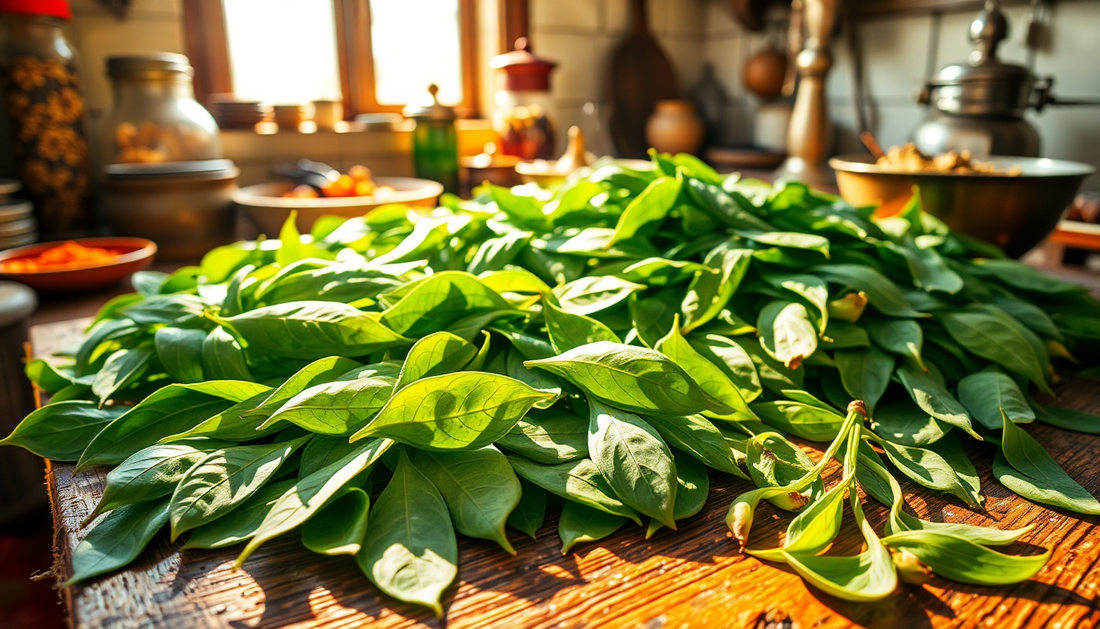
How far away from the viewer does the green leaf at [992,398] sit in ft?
1.53

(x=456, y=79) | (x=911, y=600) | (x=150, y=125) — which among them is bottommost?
(x=911, y=600)

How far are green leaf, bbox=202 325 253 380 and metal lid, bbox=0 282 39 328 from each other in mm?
546

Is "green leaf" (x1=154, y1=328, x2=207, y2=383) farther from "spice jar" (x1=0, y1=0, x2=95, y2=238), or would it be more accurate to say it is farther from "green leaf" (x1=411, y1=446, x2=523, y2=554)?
"spice jar" (x1=0, y1=0, x2=95, y2=238)

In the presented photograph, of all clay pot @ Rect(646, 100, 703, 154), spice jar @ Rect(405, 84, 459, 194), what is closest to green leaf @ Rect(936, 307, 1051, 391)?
spice jar @ Rect(405, 84, 459, 194)

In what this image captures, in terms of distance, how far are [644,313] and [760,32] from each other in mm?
2216

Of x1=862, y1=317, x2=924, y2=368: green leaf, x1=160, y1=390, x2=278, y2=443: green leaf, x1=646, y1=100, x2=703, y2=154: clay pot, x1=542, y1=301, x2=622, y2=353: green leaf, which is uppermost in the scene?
x1=646, y1=100, x2=703, y2=154: clay pot

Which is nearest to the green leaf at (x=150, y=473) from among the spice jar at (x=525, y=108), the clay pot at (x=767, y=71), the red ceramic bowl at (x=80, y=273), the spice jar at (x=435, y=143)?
the red ceramic bowl at (x=80, y=273)

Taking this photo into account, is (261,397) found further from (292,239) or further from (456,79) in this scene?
(456,79)

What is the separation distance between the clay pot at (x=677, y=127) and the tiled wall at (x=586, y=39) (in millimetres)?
212

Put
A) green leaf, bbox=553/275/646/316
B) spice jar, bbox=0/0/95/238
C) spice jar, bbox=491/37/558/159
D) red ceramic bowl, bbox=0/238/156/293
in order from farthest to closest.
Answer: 1. spice jar, bbox=491/37/558/159
2. spice jar, bbox=0/0/95/238
3. red ceramic bowl, bbox=0/238/156/293
4. green leaf, bbox=553/275/646/316

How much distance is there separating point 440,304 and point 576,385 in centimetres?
12

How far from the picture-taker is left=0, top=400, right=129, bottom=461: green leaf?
44cm

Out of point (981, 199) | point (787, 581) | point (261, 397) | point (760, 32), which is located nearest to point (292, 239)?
point (261, 397)

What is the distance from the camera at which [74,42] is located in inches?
63.4
